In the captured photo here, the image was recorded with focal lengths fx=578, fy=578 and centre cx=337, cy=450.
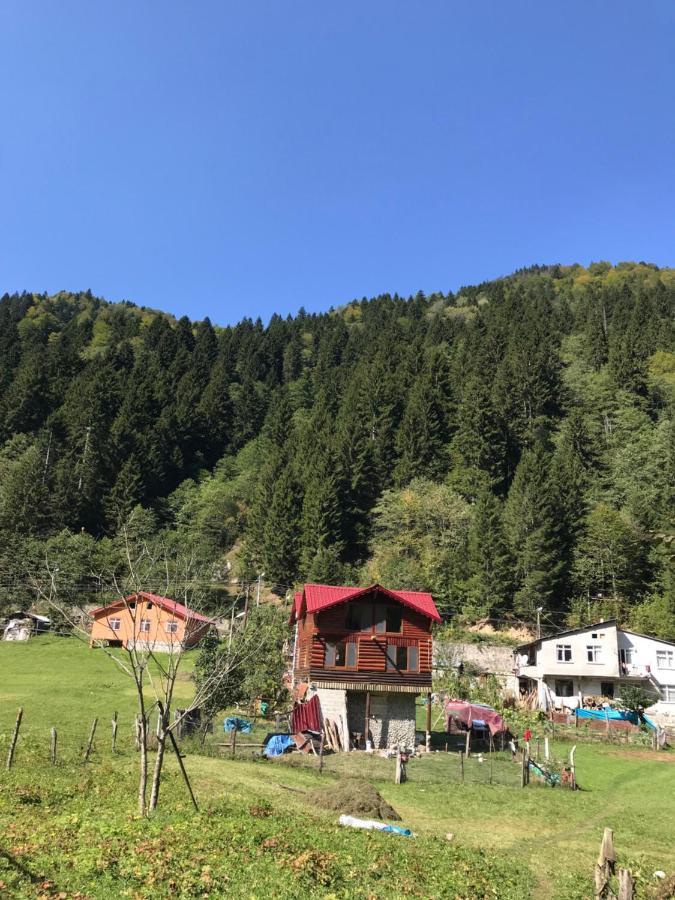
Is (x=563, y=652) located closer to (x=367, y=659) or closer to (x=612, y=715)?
(x=612, y=715)

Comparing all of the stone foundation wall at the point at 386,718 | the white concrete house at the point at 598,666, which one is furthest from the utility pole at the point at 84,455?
the white concrete house at the point at 598,666

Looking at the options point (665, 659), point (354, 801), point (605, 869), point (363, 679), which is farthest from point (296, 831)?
point (665, 659)

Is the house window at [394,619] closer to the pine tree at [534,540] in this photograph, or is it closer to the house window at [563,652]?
the house window at [563,652]

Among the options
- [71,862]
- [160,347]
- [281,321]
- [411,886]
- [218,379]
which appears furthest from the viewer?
[281,321]

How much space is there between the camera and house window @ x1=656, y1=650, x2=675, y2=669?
1951 inches

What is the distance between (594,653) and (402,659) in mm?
23816

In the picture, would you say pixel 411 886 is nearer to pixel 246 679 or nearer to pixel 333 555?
pixel 246 679

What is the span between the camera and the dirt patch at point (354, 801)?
1656 cm

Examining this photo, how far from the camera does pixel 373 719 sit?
34188 millimetres

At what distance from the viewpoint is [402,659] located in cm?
3616

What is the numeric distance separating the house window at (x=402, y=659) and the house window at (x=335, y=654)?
9.53 ft

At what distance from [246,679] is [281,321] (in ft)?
410

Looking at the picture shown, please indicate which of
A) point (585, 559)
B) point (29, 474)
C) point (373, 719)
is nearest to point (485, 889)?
point (373, 719)

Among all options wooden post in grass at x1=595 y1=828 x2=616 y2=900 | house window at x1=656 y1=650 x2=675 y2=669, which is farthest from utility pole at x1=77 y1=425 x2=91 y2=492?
wooden post in grass at x1=595 y1=828 x2=616 y2=900
